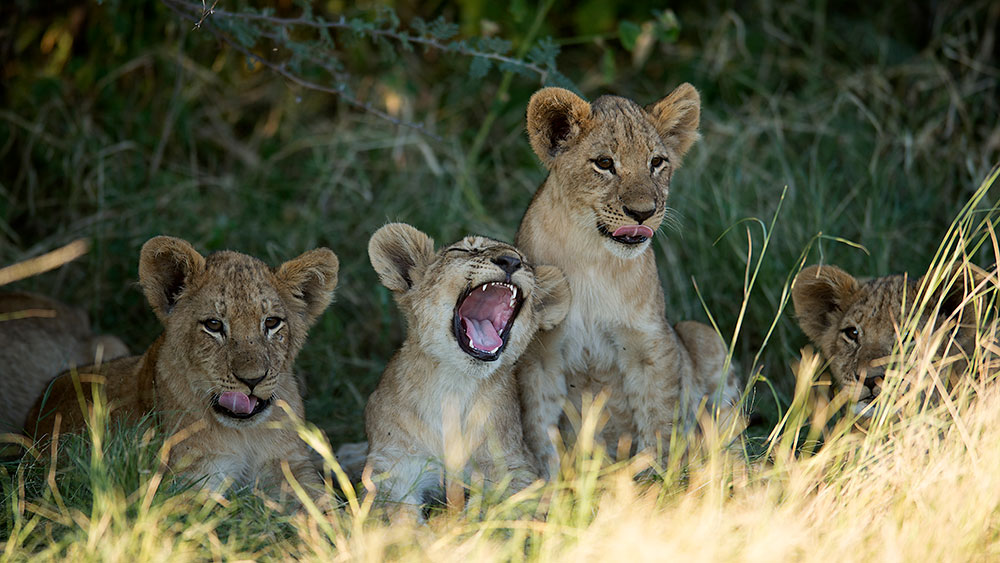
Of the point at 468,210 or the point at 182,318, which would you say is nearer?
the point at 182,318

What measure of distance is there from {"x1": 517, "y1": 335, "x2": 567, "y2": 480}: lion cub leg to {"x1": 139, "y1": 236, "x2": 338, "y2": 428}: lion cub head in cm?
80

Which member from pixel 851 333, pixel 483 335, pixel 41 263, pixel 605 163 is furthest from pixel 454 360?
pixel 41 263

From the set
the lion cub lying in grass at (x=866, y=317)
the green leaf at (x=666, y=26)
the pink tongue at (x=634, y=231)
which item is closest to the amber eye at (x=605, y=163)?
the pink tongue at (x=634, y=231)

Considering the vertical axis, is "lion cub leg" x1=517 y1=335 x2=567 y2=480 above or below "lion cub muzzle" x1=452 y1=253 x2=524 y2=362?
below

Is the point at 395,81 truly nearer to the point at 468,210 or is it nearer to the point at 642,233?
the point at 468,210

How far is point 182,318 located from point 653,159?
65.1 inches

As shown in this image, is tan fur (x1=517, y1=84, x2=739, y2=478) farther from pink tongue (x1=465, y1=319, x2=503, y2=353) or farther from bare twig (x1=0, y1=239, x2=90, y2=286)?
bare twig (x1=0, y1=239, x2=90, y2=286)

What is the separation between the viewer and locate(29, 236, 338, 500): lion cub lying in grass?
3.45 meters

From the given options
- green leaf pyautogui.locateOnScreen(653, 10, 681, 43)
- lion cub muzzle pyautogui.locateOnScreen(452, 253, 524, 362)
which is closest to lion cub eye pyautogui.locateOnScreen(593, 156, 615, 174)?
lion cub muzzle pyautogui.locateOnScreen(452, 253, 524, 362)

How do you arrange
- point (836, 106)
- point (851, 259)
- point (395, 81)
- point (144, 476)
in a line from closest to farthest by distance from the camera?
point (144, 476)
point (851, 259)
point (836, 106)
point (395, 81)

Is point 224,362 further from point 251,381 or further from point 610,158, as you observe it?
point 610,158

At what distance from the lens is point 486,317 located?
3.71 metres

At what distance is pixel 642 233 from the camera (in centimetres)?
371

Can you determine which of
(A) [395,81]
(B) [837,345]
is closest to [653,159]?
(B) [837,345]
